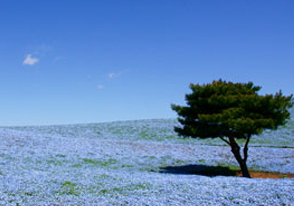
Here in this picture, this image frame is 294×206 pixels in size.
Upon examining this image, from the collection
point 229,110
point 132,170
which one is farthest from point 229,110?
point 132,170

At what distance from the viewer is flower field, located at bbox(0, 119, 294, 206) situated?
44.9ft

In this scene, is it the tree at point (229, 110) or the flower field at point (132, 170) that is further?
the tree at point (229, 110)

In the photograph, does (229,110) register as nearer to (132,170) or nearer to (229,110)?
(229,110)

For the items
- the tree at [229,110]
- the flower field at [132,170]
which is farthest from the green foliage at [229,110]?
the flower field at [132,170]

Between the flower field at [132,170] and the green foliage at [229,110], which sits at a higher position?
the green foliage at [229,110]

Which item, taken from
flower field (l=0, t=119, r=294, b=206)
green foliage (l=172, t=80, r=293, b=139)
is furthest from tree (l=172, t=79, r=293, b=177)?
flower field (l=0, t=119, r=294, b=206)

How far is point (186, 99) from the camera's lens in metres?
25.3

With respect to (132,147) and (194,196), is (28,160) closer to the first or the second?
(132,147)

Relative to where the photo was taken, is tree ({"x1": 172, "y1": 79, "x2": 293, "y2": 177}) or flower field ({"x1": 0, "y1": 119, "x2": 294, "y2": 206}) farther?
tree ({"x1": 172, "y1": 79, "x2": 293, "y2": 177})

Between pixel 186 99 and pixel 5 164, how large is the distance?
16.1 m

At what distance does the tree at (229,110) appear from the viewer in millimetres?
22500

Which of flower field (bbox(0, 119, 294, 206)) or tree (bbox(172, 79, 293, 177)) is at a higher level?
tree (bbox(172, 79, 293, 177))

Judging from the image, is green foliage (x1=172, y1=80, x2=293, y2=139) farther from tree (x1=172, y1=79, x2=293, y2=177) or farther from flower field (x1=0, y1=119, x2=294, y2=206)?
flower field (x1=0, y1=119, x2=294, y2=206)

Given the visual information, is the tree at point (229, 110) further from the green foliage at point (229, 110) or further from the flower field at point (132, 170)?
the flower field at point (132, 170)
